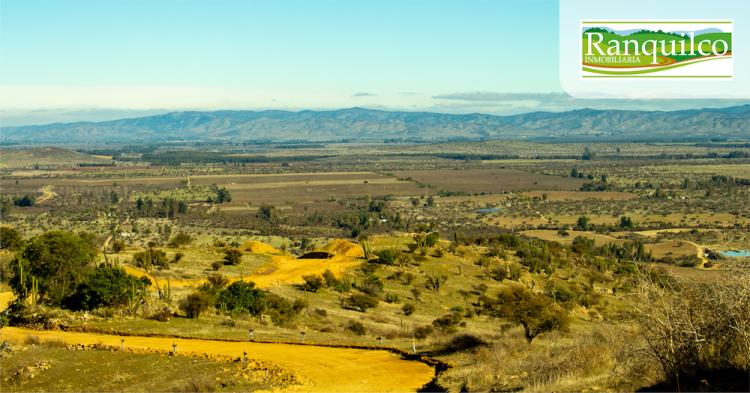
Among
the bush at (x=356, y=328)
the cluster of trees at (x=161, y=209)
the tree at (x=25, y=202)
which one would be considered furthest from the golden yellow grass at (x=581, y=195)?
the bush at (x=356, y=328)

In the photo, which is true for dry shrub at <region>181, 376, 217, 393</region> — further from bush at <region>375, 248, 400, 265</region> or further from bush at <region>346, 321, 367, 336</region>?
bush at <region>375, 248, 400, 265</region>

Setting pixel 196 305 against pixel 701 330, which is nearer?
pixel 701 330

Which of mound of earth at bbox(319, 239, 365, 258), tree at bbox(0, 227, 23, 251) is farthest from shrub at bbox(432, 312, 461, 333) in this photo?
tree at bbox(0, 227, 23, 251)

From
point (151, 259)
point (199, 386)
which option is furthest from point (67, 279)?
point (199, 386)

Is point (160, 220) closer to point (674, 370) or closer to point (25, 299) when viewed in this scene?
point (25, 299)

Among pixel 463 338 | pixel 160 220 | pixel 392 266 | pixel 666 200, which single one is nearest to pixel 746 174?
pixel 666 200

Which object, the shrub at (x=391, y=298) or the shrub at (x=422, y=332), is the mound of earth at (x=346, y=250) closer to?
the shrub at (x=391, y=298)

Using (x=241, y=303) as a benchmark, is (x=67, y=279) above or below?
above

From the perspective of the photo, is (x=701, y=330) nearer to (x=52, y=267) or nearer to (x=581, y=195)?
(x=52, y=267)
